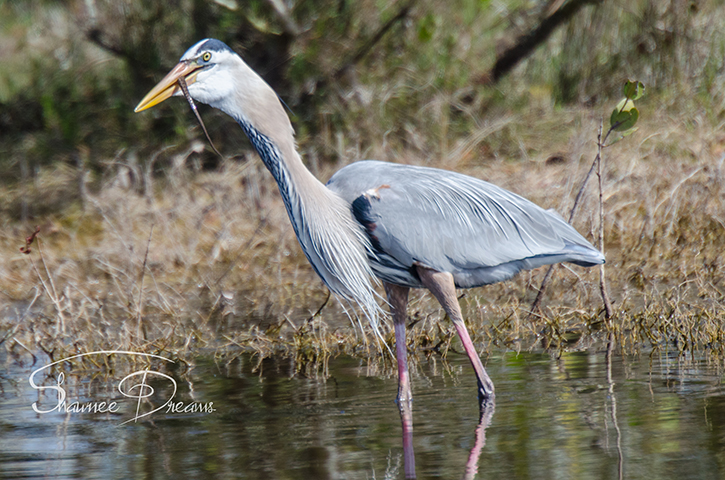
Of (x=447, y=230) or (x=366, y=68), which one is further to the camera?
(x=366, y=68)

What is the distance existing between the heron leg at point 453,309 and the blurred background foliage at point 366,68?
528 centimetres

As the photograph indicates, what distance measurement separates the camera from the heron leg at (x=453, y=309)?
4891 millimetres

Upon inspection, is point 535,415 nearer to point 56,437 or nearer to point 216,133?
point 56,437

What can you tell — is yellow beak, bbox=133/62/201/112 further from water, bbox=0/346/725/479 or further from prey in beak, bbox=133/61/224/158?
water, bbox=0/346/725/479

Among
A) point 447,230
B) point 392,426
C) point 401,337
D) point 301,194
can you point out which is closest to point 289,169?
point 301,194

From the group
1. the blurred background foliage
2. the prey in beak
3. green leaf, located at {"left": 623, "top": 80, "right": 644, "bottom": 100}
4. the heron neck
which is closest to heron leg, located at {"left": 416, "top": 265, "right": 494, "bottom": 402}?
the heron neck

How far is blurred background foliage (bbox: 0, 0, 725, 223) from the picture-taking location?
11.0 m

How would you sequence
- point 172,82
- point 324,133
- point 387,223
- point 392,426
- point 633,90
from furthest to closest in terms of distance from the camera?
point 324,133
point 633,90
point 387,223
point 172,82
point 392,426

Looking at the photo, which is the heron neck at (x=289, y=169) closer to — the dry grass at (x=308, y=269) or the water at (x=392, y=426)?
the water at (x=392, y=426)

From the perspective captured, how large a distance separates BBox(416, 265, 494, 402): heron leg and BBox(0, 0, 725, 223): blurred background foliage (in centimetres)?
528

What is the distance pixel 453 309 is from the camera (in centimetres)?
502

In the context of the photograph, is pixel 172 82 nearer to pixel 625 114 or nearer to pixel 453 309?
pixel 453 309

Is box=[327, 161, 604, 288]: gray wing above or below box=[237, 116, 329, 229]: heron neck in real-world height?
below

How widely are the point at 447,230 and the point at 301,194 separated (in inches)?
32.5
